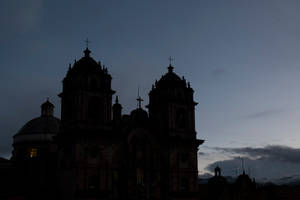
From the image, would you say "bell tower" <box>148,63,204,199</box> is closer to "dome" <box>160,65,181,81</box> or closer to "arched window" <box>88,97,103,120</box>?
"dome" <box>160,65,181,81</box>

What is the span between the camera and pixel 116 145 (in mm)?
46250

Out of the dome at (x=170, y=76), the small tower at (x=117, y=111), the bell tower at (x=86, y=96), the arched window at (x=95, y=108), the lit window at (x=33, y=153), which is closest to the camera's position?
the bell tower at (x=86, y=96)

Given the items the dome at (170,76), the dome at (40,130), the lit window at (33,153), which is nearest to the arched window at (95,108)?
the dome at (170,76)

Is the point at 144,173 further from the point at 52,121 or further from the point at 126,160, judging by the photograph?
the point at 52,121

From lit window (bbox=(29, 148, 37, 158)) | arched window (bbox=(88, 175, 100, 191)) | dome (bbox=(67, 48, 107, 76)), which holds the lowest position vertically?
arched window (bbox=(88, 175, 100, 191))

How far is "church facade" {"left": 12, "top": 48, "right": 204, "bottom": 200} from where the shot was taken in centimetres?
4419

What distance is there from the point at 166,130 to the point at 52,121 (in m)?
23.9

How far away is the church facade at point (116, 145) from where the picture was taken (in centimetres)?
4419

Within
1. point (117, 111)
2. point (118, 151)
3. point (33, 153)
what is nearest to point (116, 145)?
point (118, 151)

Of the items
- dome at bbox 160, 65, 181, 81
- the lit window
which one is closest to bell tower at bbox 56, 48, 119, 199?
dome at bbox 160, 65, 181, 81

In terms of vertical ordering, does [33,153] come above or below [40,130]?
below

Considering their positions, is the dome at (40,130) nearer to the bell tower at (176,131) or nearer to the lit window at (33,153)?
the lit window at (33,153)

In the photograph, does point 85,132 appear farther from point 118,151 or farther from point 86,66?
point 86,66

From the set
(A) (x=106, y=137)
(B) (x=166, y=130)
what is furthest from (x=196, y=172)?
(A) (x=106, y=137)
